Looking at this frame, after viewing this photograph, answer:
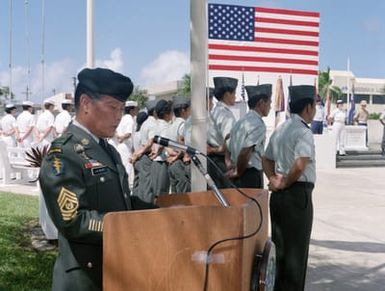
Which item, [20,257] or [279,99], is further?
[279,99]

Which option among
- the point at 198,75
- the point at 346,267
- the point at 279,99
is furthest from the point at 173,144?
the point at 279,99

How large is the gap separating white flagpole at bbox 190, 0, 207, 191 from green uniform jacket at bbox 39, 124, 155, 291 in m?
1.69

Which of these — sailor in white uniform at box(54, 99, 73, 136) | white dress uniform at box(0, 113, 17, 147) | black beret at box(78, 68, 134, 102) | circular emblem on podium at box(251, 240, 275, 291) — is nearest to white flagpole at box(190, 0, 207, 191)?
circular emblem on podium at box(251, 240, 275, 291)

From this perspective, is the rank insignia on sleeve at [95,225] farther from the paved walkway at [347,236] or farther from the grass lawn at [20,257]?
the paved walkway at [347,236]

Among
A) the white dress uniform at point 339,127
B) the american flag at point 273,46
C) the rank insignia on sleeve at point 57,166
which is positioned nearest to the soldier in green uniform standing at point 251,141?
the rank insignia on sleeve at point 57,166

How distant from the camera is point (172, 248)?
5.92ft

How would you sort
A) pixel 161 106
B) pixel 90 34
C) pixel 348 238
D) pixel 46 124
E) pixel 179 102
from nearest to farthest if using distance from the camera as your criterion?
pixel 348 238
pixel 90 34
pixel 161 106
pixel 179 102
pixel 46 124

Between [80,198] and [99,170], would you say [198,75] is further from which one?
[80,198]

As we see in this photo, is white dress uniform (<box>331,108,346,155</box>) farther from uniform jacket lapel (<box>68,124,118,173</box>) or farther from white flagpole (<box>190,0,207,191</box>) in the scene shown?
uniform jacket lapel (<box>68,124,118,173</box>)

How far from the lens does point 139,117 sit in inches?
338

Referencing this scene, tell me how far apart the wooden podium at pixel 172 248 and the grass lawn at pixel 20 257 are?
2698 mm

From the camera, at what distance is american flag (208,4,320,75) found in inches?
467

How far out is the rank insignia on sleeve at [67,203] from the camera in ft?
6.04

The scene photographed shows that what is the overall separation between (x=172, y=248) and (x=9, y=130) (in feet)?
35.8
